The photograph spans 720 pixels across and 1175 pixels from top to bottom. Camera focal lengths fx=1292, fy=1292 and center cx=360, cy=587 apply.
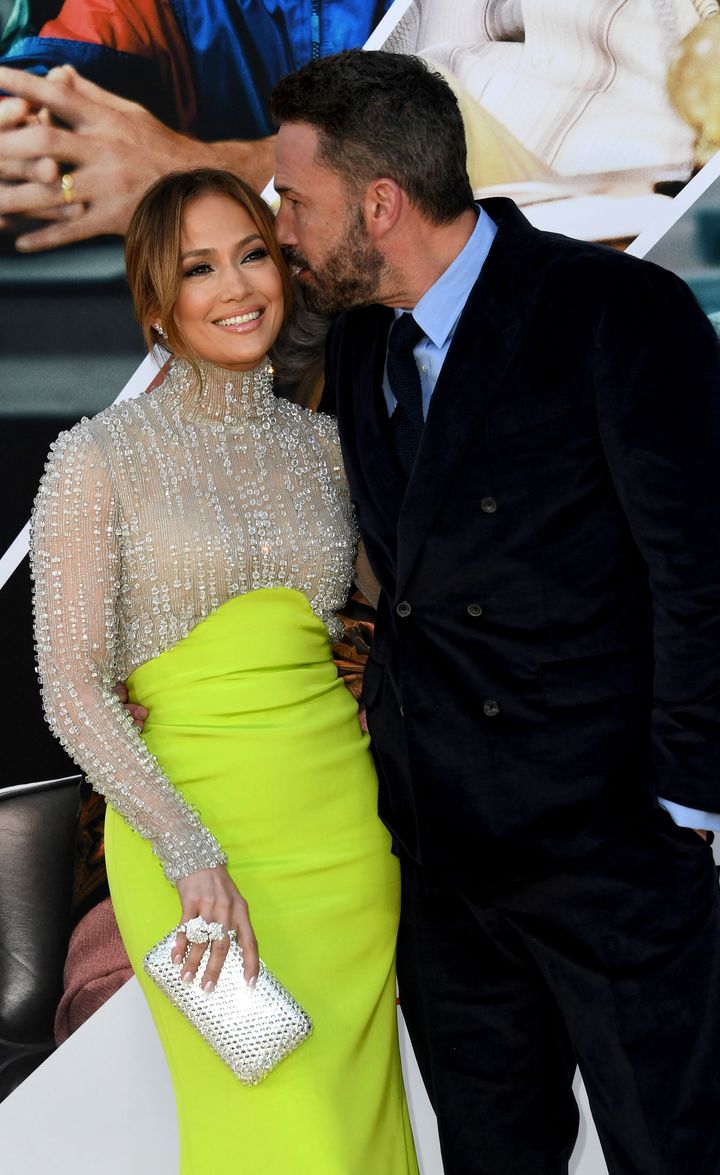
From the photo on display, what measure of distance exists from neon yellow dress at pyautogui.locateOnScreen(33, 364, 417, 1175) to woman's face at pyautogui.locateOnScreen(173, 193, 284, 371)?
8 centimetres

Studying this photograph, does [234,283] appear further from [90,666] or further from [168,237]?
[90,666]

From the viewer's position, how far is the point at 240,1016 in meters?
1.73

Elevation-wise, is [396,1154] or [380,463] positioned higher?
[380,463]

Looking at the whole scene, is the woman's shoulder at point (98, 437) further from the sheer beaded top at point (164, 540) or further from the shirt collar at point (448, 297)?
the shirt collar at point (448, 297)

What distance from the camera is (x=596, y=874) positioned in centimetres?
176

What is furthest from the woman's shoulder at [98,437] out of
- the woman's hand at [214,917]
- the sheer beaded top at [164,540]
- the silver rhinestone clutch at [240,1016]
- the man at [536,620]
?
the silver rhinestone clutch at [240,1016]

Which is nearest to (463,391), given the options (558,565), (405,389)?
(405,389)

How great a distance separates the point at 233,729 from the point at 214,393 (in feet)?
1.76

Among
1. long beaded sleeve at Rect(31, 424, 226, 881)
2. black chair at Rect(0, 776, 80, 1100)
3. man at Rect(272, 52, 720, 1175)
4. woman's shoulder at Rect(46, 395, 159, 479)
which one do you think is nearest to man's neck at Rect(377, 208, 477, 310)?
man at Rect(272, 52, 720, 1175)

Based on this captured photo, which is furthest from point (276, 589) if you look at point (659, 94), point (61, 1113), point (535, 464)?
point (659, 94)

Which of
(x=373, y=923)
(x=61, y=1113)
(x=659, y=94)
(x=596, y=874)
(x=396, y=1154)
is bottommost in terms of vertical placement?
(x=61, y=1113)

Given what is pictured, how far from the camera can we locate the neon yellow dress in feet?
5.96

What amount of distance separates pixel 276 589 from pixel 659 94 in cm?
143

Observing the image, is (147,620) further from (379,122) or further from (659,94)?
(659,94)
